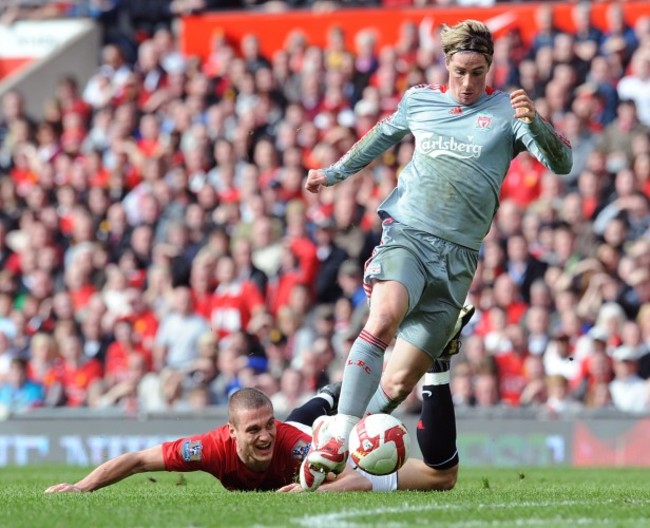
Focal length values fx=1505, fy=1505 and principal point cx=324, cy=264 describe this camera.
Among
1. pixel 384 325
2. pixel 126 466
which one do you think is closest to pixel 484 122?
pixel 384 325

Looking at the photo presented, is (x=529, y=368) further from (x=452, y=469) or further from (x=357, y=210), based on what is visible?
(x=452, y=469)

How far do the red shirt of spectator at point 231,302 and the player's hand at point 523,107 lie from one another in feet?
27.0

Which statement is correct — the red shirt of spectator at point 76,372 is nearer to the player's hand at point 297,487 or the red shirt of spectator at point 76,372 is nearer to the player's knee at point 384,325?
the player's hand at point 297,487

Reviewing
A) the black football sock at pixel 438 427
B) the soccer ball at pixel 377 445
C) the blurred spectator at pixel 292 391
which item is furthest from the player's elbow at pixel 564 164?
the blurred spectator at pixel 292 391

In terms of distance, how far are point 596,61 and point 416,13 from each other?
3.29 metres

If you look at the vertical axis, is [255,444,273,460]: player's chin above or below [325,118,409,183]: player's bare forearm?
below

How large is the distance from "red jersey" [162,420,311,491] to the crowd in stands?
5.56 metres

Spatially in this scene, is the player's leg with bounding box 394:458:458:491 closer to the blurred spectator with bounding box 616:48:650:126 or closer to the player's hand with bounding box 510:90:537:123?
the player's hand with bounding box 510:90:537:123

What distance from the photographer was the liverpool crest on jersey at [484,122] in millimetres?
8453

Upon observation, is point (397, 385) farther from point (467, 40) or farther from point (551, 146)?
point (467, 40)

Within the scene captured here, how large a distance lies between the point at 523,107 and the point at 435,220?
37.8 inches

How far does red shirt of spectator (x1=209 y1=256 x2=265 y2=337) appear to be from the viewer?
15914 mm

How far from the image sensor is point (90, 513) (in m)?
7.06

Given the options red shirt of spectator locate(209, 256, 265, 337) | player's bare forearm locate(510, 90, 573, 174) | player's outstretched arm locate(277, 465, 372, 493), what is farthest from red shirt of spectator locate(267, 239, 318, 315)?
player's bare forearm locate(510, 90, 573, 174)
